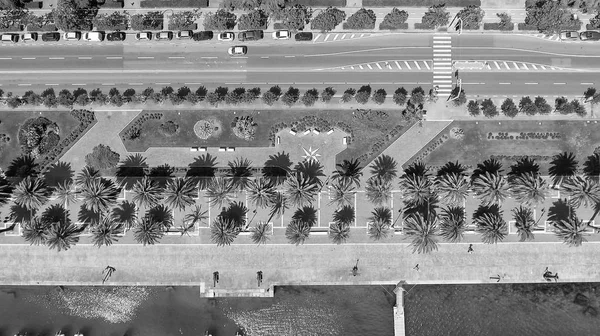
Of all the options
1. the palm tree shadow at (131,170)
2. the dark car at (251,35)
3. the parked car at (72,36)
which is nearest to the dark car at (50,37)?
the parked car at (72,36)

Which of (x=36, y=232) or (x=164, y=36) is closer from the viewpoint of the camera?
(x=36, y=232)

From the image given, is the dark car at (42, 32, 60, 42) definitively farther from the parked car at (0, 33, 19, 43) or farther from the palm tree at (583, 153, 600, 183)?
the palm tree at (583, 153, 600, 183)

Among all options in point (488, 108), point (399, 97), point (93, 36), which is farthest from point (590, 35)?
point (93, 36)

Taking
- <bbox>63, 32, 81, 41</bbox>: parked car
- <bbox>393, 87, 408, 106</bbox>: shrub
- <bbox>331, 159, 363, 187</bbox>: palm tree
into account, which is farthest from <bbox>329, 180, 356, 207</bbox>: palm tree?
<bbox>63, 32, 81, 41</bbox>: parked car

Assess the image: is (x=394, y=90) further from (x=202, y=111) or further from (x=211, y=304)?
(x=211, y=304)

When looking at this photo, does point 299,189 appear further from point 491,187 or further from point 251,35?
point 491,187

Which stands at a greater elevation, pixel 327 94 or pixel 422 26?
pixel 422 26
